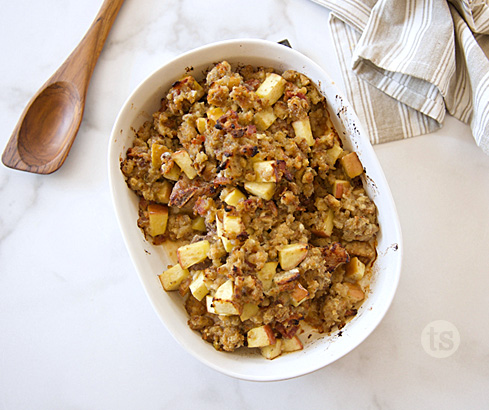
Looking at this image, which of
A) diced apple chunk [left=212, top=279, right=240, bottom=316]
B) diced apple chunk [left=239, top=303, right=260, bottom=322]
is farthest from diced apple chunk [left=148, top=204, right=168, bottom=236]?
diced apple chunk [left=239, top=303, right=260, bottom=322]

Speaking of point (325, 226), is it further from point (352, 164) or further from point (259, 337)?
point (259, 337)

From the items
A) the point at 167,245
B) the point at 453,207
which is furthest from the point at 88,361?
the point at 453,207

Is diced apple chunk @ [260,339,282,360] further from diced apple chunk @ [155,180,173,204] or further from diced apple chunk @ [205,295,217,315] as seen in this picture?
diced apple chunk @ [155,180,173,204]

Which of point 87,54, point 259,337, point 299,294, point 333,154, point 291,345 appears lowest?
point 291,345

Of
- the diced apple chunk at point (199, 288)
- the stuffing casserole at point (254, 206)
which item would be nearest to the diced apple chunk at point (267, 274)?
the stuffing casserole at point (254, 206)

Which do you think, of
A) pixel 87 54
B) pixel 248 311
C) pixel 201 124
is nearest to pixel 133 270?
pixel 248 311

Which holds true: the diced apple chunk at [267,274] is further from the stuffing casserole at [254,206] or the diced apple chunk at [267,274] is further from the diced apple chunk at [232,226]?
the diced apple chunk at [232,226]

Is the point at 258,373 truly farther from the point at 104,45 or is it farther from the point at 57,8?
the point at 57,8
